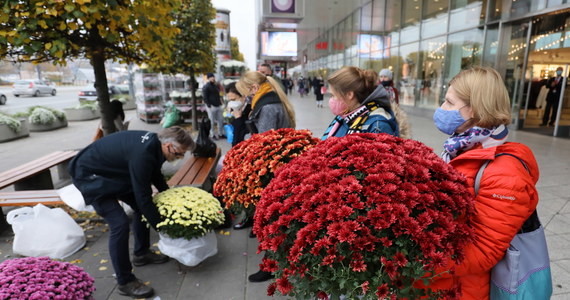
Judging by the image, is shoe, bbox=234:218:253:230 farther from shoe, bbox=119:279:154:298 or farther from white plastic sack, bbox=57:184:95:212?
white plastic sack, bbox=57:184:95:212

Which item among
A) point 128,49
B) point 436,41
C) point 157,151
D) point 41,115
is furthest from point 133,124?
point 436,41

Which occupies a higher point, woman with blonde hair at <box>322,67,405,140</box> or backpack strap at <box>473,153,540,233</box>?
woman with blonde hair at <box>322,67,405,140</box>

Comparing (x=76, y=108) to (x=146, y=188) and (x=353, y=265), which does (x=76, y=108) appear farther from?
(x=353, y=265)

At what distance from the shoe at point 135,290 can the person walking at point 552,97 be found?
12.4m

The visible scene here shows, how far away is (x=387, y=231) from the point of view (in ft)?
3.63

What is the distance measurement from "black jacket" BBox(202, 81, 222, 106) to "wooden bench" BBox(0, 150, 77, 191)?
14.5 feet

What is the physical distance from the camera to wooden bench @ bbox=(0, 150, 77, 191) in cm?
438

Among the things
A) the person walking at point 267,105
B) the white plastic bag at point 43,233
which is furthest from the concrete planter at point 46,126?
the person walking at point 267,105

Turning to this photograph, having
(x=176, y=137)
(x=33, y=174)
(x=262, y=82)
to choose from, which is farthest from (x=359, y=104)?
(x=33, y=174)

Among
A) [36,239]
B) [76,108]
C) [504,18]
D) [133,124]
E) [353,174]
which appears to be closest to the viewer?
[353,174]

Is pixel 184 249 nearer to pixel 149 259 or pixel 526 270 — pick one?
pixel 149 259

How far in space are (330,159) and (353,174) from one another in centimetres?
14

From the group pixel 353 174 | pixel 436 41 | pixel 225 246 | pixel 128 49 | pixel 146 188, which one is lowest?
pixel 225 246

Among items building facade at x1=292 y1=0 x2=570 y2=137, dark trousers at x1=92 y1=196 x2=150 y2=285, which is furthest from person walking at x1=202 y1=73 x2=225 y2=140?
building facade at x1=292 y1=0 x2=570 y2=137
